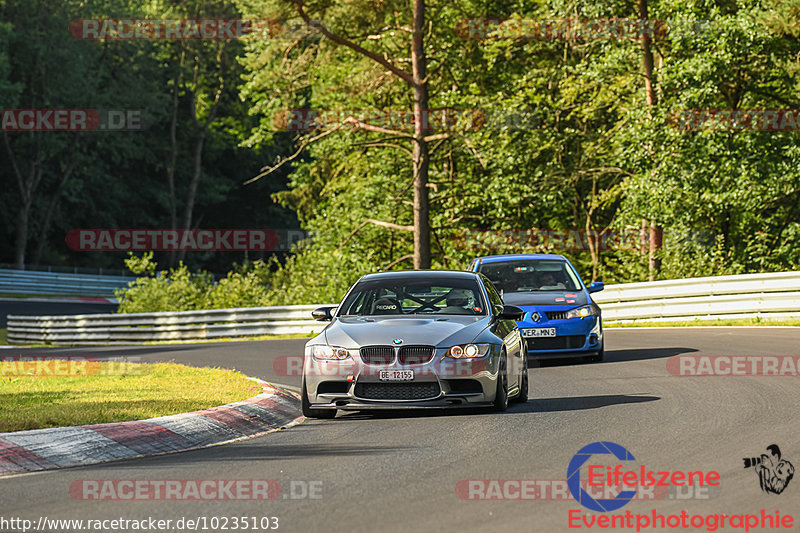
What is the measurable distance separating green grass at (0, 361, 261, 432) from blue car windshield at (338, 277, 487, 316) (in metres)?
1.57

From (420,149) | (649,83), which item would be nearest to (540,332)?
(420,149)

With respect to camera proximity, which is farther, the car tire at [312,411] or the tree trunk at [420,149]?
the tree trunk at [420,149]

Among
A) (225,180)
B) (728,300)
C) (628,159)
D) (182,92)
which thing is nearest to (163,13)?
(182,92)

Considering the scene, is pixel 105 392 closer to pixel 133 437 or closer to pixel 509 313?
pixel 133 437

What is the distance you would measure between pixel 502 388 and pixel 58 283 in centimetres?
5649

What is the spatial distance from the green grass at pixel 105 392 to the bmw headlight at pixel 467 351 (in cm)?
245

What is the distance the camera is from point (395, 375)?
10750 mm

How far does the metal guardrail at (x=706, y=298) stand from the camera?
23725 millimetres

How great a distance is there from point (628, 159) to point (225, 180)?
168ft

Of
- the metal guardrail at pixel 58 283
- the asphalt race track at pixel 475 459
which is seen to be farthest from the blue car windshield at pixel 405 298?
the metal guardrail at pixel 58 283

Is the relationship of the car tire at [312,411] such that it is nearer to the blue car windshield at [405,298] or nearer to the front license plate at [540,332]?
the blue car windshield at [405,298]

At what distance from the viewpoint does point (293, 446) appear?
30.6 feet

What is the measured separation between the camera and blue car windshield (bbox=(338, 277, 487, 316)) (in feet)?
40.0

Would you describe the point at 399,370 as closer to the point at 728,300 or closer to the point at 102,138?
the point at 728,300
